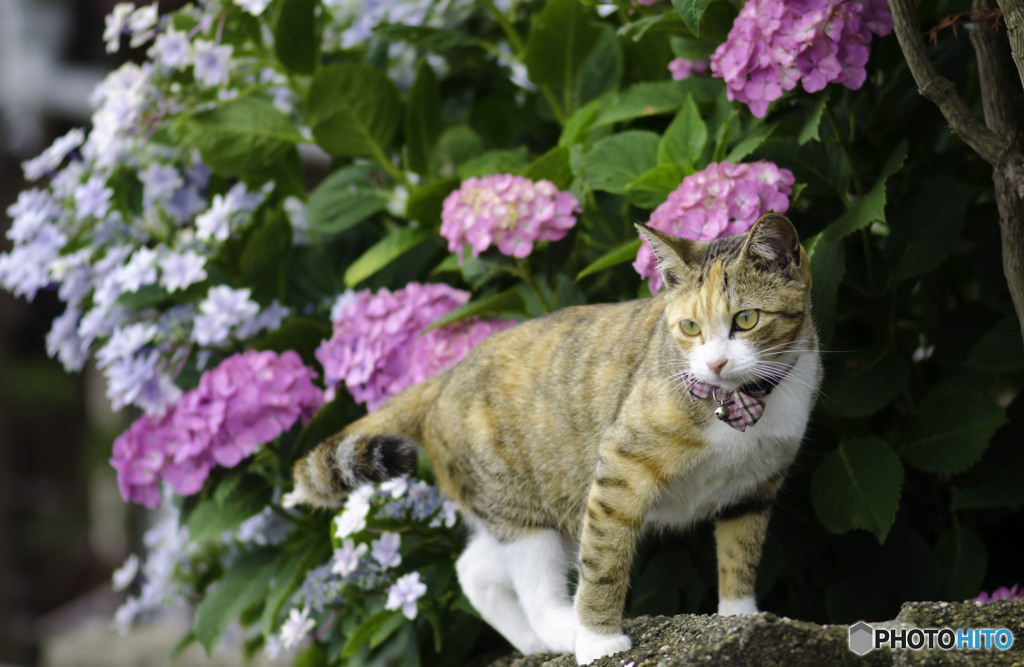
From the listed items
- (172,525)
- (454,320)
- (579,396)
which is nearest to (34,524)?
(172,525)

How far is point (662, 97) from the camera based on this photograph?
2281 mm

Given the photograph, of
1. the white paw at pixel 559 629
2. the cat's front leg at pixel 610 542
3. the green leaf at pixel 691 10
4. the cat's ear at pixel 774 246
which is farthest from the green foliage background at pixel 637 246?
the cat's front leg at pixel 610 542

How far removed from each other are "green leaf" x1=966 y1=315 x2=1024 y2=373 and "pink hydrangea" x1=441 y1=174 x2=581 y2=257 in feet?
3.04

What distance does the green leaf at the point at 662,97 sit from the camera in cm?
226

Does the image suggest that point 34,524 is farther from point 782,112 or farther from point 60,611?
point 782,112

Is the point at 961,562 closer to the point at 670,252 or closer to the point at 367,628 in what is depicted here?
the point at 670,252

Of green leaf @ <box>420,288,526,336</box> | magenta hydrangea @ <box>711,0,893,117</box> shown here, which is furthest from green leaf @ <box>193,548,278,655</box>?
magenta hydrangea @ <box>711,0,893,117</box>

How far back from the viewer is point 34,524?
6168 mm

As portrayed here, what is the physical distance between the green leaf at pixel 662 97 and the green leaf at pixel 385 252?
57 cm

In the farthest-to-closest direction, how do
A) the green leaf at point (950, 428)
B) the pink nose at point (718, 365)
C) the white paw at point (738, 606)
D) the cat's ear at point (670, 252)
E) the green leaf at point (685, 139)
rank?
the green leaf at point (685, 139) < the green leaf at point (950, 428) < the white paw at point (738, 606) < the cat's ear at point (670, 252) < the pink nose at point (718, 365)

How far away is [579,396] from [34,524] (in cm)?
543

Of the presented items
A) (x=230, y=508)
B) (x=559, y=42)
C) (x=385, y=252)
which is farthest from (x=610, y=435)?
(x=559, y=42)

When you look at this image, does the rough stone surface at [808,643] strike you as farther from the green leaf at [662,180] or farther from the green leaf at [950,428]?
the green leaf at [662,180]

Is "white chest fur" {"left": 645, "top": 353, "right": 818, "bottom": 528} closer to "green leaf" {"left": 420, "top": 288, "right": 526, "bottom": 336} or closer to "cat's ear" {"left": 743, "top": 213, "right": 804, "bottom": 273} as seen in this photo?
"cat's ear" {"left": 743, "top": 213, "right": 804, "bottom": 273}
